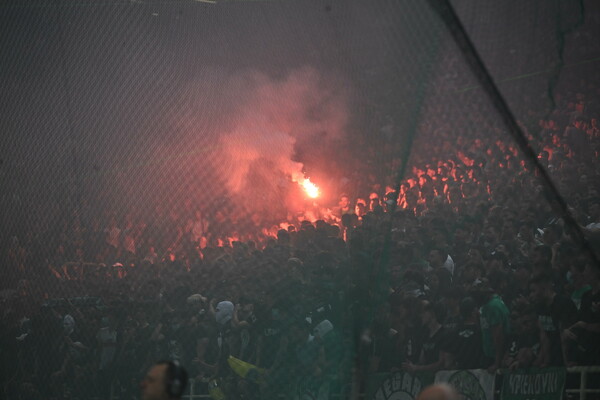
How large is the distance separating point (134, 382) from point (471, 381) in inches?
145

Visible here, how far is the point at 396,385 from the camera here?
6.24 m

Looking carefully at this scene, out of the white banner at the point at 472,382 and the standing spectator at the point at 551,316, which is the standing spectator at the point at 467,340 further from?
the standing spectator at the point at 551,316

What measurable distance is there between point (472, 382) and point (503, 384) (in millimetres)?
240

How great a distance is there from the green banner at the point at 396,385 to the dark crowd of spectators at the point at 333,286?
0.09 meters

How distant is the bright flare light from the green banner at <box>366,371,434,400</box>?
1.88 metres

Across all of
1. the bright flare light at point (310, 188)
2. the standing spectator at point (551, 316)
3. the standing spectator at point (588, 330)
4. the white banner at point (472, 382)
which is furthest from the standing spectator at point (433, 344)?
the bright flare light at point (310, 188)

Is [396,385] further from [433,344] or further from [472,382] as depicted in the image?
[472,382]

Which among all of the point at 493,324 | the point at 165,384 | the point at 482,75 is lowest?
the point at 165,384

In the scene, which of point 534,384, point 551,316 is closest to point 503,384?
point 534,384

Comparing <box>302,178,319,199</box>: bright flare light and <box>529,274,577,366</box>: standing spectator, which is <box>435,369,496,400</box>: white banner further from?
<box>302,178,319,199</box>: bright flare light

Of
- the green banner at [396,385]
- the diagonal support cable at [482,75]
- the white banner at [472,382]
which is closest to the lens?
the white banner at [472,382]

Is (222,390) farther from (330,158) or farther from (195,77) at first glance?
(195,77)

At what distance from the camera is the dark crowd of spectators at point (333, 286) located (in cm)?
599

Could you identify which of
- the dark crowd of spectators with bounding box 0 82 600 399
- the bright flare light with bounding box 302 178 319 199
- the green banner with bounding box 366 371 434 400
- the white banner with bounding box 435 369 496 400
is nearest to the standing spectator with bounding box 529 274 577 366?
the dark crowd of spectators with bounding box 0 82 600 399
